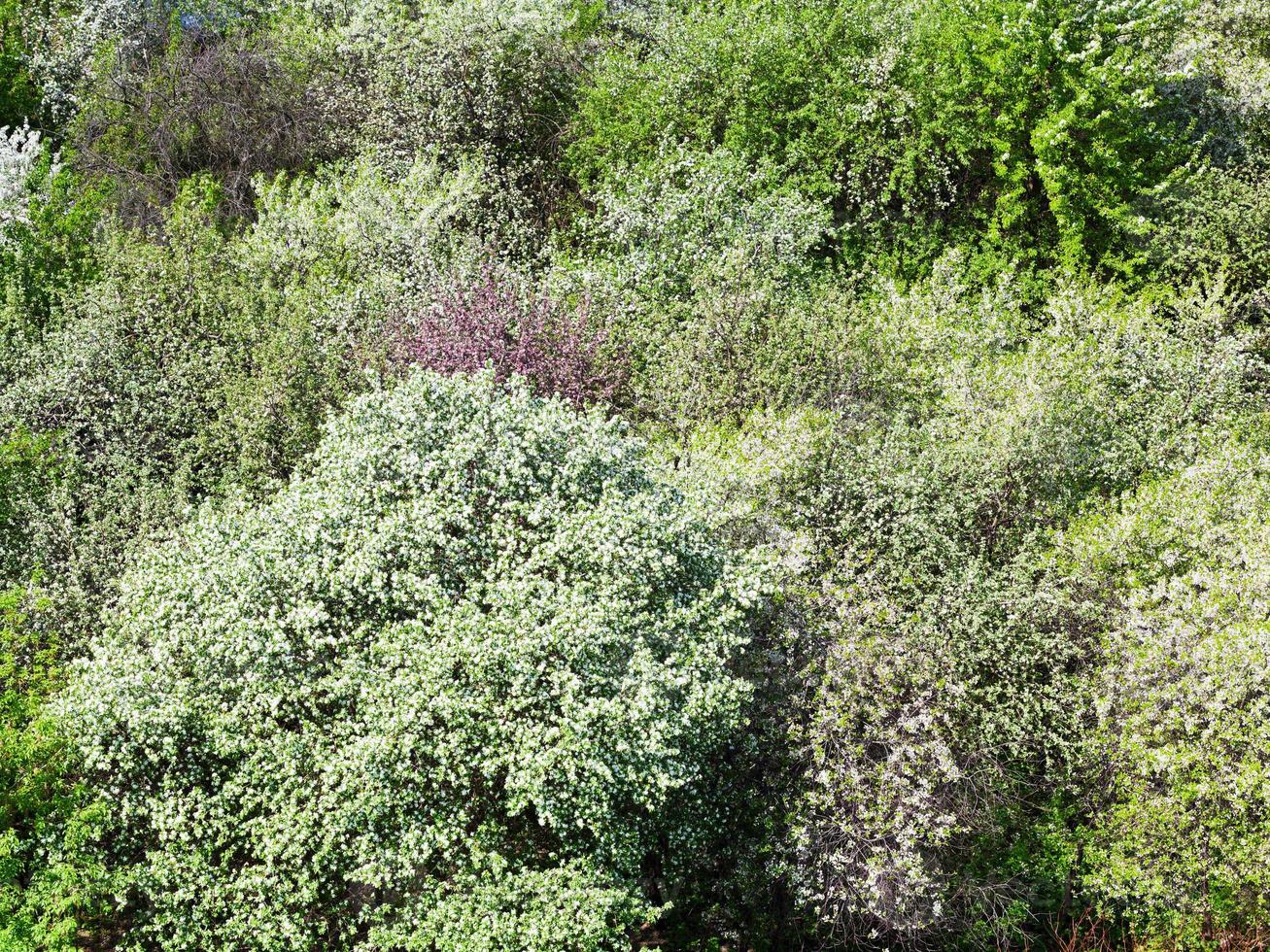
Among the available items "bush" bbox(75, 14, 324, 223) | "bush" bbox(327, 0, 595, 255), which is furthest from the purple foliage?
"bush" bbox(75, 14, 324, 223)

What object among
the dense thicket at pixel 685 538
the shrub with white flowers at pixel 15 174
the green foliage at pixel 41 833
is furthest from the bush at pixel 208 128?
the green foliage at pixel 41 833

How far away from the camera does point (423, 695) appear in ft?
42.7

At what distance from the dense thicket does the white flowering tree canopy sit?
8 centimetres

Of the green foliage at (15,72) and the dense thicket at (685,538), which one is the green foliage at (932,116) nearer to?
the dense thicket at (685,538)

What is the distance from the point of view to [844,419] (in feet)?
69.4

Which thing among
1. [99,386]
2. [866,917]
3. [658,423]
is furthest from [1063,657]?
[99,386]

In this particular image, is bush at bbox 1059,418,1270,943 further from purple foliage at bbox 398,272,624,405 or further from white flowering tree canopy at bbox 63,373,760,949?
purple foliage at bbox 398,272,624,405

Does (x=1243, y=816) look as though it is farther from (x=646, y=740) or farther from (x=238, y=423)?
(x=238, y=423)

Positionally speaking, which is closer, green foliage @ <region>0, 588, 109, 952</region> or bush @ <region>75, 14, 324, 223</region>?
green foliage @ <region>0, 588, 109, 952</region>

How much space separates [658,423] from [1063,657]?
8532 millimetres

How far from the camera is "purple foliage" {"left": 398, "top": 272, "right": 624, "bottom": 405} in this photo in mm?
22094

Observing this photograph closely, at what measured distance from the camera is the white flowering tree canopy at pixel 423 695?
1314cm

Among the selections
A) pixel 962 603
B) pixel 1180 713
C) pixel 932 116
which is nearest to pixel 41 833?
pixel 962 603

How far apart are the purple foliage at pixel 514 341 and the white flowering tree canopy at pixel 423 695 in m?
6.53
